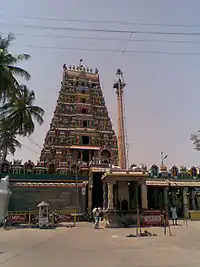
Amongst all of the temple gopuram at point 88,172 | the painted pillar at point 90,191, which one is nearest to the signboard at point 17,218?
the temple gopuram at point 88,172

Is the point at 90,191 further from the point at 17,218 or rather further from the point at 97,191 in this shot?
→ the point at 17,218

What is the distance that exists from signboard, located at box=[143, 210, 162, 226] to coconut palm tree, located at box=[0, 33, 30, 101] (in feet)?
43.8

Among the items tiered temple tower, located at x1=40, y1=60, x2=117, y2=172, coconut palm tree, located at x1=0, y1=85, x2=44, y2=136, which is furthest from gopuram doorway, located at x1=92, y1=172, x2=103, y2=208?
coconut palm tree, located at x1=0, y1=85, x2=44, y2=136

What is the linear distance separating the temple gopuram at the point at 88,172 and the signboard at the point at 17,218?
288cm

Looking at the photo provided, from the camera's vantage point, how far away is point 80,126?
38281 millimetres

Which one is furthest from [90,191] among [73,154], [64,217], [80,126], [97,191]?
[80,126]

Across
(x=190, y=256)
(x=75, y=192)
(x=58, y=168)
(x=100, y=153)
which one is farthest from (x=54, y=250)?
(x=100, y=153)

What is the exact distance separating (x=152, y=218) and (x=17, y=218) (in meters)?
11.5

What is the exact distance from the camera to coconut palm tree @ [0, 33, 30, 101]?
691 inches

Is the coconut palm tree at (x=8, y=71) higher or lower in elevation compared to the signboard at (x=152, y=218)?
higher

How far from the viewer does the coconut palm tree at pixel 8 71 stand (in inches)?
691

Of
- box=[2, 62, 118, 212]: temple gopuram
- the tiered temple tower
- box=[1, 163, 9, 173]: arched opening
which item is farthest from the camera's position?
the tiered temple tower

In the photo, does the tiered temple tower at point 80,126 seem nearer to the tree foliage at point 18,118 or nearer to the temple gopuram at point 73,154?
the temple gopuram at point 73,154

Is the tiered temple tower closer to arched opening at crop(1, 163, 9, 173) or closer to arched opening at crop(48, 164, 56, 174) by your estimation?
arched opening at crop(48, 164, 56, 174)
